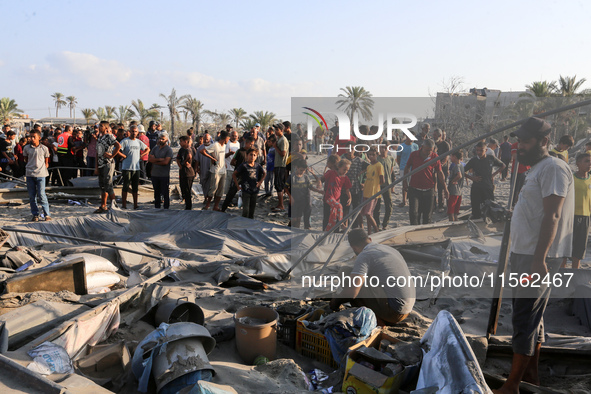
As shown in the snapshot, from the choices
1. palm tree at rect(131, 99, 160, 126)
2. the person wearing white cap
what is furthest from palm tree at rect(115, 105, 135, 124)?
the person wearing white cap

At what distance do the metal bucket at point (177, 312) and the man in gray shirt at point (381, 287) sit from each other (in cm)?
134

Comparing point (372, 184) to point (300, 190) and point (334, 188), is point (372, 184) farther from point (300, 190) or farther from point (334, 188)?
point (300, 190)

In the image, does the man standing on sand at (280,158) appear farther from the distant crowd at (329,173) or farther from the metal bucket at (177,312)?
the metal bucket at (177,312)

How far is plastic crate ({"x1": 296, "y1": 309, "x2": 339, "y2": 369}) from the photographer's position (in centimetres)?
383

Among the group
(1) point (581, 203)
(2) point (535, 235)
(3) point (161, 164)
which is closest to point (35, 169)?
(3) point (161, 164)

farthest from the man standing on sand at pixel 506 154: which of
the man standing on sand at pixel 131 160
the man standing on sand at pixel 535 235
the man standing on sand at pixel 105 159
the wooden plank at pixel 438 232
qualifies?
the man standing on sand at pixel 105 159

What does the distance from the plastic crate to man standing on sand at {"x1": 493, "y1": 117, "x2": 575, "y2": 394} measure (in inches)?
54.0

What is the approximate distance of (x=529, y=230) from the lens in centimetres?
323

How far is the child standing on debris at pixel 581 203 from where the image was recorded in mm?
6105

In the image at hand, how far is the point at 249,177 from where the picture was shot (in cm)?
846

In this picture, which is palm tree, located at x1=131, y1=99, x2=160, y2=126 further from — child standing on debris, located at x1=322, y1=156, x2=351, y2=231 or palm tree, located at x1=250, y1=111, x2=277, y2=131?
child standing on debris, located at x1=322, y1=156, x2=351, y2=231

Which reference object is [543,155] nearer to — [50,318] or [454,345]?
[454,345]

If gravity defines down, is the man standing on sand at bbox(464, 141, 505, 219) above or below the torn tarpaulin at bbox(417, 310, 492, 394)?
above

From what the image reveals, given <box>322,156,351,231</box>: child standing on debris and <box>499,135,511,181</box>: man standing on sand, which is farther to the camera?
<box>499,135,511,181</box>: man standing on sand
